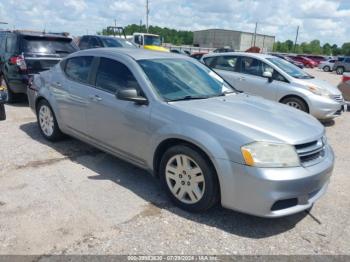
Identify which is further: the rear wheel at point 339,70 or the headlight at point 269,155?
the rear wheel at point 339,70

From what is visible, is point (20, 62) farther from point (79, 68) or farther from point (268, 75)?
point (268, 75)

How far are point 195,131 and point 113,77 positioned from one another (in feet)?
5.12

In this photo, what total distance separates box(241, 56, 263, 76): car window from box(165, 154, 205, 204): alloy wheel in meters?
5.66

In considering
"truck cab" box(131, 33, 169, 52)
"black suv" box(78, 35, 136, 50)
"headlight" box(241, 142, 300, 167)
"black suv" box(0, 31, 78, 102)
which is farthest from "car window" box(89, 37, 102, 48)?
"headlight" box(241, 142, 300, 167)

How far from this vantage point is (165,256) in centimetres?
294

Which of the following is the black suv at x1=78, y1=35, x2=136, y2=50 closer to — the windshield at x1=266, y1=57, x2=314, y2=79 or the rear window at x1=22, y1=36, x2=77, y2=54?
the rear window at x1=22, y1=36, x2=77, y2=54

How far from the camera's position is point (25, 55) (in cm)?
791

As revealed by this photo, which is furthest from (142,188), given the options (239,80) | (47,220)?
(239,80)

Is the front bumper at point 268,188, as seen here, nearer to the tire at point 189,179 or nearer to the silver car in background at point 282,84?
the tire at point 189,179

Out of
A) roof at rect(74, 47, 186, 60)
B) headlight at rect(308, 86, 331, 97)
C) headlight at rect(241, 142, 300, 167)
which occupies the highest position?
roof at rect(74, 47, 186, 60)

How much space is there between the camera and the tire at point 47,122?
5.52 metres

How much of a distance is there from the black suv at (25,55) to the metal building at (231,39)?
83.2m

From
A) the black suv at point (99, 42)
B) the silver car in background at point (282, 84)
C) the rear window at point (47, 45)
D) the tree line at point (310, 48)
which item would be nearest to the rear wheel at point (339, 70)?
the black suv at point (99, 42)

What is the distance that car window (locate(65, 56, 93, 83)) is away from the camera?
4.86m
